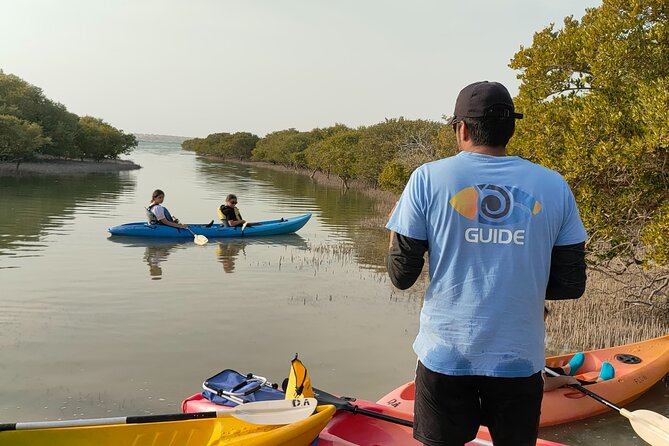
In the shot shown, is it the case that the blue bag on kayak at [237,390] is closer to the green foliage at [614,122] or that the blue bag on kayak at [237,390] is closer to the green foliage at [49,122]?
the green foliage at [614,122]

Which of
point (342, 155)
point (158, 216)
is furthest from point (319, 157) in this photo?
point (158, 216)

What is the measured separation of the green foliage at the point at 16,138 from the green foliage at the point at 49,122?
16cm

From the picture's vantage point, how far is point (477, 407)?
222cm

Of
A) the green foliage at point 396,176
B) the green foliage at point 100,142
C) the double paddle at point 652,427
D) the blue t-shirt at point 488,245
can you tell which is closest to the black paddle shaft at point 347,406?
the double paddle at point 652,427

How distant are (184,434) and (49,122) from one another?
4933 centimetres

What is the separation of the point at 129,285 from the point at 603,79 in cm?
808

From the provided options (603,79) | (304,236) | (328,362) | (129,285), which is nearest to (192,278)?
(129,285)

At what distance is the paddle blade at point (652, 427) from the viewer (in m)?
3.75

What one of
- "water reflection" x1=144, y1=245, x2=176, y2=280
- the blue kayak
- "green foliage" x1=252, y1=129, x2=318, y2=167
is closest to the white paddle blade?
"water reflection" x1=144, y1=245, x2=176, y2=280

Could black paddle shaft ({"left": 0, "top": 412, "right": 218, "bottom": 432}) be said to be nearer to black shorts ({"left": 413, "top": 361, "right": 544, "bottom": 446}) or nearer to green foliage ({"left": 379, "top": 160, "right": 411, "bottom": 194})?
black shorts ({"left": 413, "top": 361, "right": 544, "bottom": 446})

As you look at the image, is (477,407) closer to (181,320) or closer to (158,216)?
(181,320)

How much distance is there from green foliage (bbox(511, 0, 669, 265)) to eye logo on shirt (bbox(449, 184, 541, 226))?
4853 millimetres

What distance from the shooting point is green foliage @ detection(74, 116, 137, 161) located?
178 feet

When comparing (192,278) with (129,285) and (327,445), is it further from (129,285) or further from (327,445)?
(327,445)
